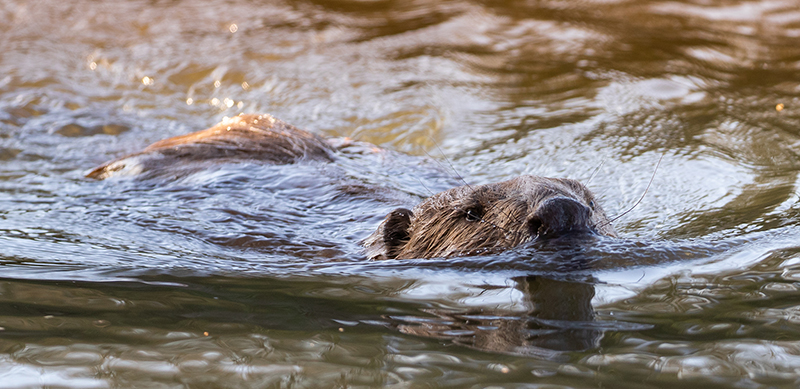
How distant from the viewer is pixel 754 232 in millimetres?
3363

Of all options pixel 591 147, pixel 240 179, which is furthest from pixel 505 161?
pixel 240 179

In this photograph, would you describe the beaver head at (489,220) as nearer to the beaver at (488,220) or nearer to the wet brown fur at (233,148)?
the beaver at (488,220)

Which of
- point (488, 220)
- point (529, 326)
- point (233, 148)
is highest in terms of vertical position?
point (529, 326)

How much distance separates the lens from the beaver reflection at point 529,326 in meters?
2.09

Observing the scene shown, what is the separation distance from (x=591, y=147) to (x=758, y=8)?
13.2ft

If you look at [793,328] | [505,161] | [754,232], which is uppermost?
[793,328]

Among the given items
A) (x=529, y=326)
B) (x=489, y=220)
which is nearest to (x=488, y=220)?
(x=489, y=220)

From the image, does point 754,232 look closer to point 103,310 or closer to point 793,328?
point 793,328

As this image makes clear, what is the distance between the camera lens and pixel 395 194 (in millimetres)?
4617

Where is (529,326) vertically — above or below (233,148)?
above

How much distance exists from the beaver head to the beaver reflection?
342 mm

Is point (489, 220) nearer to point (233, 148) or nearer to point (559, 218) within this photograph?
point (559, 218)

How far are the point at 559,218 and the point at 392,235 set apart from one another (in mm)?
969

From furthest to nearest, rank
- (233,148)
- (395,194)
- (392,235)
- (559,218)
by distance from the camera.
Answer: (233,148), (395,194), (392,235), (559,218)
